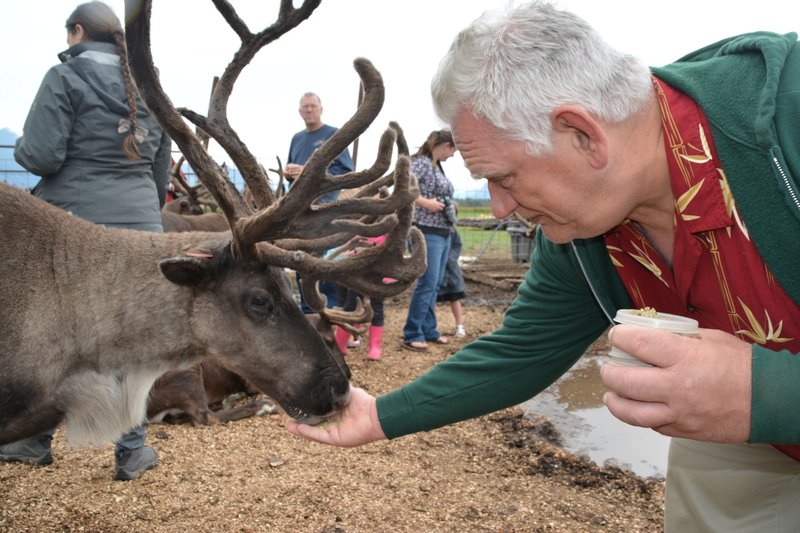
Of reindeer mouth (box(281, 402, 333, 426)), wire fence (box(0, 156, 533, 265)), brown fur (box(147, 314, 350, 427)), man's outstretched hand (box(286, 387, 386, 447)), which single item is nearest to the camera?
man's outstretched hand (box(286, 387, 386, 447))

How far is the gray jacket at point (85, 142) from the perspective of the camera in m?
3.10

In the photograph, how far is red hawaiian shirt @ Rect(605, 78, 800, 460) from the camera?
1.26m

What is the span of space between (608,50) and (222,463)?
10.7 ft

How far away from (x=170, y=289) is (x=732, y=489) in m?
2.35

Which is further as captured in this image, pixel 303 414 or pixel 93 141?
pixel 93 141

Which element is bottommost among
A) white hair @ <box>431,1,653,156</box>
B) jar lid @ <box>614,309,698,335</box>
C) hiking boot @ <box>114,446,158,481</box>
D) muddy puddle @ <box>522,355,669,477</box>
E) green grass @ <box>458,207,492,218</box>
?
green grass @ <box>458,207,492,218</box>

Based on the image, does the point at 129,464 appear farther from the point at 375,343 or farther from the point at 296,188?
the point at 375,343

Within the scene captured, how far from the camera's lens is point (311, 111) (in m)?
6.32

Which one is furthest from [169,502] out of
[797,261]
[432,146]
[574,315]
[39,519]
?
[432,146]

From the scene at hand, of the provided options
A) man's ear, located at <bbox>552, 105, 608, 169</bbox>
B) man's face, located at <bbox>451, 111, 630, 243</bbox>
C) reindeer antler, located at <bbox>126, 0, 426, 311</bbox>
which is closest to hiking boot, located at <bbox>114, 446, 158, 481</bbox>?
reindeer antler, located at <bbox>126, 0, 426, 311</bbox>

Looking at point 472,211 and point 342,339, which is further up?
point 342,339

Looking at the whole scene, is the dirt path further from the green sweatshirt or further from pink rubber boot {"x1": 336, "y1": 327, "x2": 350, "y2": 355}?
pink rubber boot {"x1": 336, "y1": 327, "x2": 350, "y2": 355}

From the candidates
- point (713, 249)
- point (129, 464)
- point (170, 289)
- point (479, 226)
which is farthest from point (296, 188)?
point (479, 226)

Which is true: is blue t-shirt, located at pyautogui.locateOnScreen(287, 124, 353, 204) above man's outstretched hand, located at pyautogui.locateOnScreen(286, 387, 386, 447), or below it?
above
